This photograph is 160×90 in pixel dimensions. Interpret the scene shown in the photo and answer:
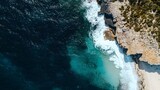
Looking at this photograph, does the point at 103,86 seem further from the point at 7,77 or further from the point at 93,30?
the point at 7,77

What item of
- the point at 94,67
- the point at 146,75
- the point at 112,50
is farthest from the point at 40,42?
the point at 146,75

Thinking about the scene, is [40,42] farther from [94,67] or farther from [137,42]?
[137,42]

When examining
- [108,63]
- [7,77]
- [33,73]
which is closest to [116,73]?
[108,63]

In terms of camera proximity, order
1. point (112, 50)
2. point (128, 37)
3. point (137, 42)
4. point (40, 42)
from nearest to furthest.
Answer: point (137, 42) → point (40, 42) → point (128, 37) → point (112, 50)

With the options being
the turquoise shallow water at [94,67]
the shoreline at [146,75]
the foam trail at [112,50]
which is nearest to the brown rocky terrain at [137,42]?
the shoreline at [146,75]

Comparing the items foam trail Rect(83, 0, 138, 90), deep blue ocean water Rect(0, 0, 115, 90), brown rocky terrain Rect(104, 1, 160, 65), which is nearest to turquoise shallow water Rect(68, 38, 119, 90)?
deep blue ocean water Rect(0, 0, 115, 90)

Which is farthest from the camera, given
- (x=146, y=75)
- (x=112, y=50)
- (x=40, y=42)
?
(x=112, y=50)
